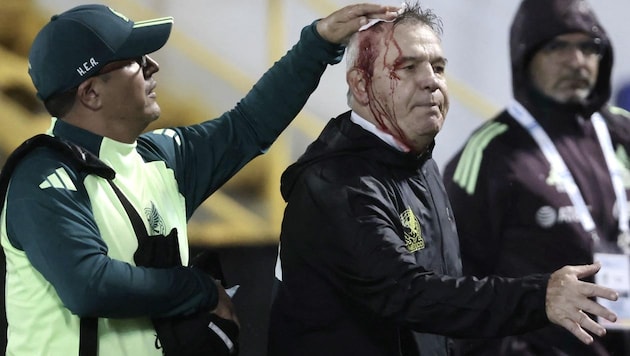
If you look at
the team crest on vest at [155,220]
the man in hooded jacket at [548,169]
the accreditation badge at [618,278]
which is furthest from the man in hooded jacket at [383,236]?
the accreditation badge at [618,278]

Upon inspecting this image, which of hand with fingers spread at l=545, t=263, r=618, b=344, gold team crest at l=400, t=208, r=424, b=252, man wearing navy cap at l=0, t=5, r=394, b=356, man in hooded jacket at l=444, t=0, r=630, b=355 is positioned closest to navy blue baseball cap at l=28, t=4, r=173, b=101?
man wearing navy cap at l=0, t=5, r=394, b=356

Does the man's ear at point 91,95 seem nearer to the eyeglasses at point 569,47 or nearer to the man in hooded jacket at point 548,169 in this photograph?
the man in hooded jacket at point 548,169

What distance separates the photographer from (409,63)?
2.00 meters

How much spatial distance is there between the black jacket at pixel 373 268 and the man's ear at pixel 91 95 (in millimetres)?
386

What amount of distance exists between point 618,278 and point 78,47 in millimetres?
1644

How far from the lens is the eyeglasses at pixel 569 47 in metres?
3.04

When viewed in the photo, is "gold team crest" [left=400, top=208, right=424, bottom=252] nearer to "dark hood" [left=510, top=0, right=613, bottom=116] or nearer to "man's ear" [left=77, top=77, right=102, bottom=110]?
"man's ear" [left=77, top=77, right=102, bottom=110]

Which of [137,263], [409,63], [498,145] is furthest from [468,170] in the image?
[137,263]

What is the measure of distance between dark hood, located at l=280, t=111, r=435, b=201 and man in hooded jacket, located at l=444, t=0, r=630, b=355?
1008 mm

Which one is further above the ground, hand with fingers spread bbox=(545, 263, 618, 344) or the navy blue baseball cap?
the navy blue baseball cap

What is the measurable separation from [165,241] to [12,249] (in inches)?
10.6

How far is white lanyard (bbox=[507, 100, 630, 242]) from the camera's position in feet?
9.77

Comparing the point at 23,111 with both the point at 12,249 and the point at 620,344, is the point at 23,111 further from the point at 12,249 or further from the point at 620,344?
the point at 620,344

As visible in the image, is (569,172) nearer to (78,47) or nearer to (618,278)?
(618,278)
